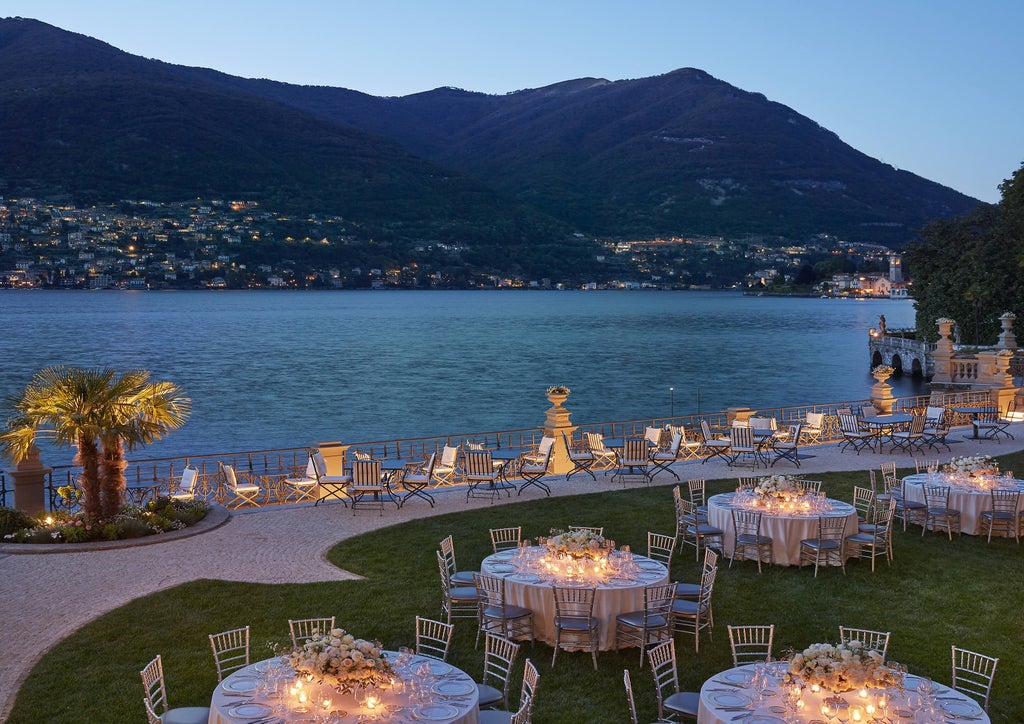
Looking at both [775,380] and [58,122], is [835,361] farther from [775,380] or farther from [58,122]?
[58,122]

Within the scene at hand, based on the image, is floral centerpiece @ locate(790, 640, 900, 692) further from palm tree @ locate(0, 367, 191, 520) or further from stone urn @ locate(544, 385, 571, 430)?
stone urn @ locate(544, 385, 571, 430)

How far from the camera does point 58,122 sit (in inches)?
7042

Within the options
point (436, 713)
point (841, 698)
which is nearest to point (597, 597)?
point (436, 713)

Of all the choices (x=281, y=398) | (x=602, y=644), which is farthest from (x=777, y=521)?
(x=281, y=398)

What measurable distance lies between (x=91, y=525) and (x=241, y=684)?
896 cm

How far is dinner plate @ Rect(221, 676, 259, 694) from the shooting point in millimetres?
6691

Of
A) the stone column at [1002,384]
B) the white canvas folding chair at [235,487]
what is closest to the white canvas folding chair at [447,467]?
the white canvas folding chair at [235,487]

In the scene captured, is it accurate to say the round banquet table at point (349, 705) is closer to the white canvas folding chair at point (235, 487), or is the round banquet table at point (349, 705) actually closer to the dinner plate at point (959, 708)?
the dinner plate at point (959, 708)

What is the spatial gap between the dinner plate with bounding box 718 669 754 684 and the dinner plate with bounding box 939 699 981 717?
129cm

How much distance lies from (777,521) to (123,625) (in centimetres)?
828

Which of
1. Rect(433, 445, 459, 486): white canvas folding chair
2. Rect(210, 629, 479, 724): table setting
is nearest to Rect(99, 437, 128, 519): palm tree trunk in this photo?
Rect(433, 445, 459, 486): white canvas folding chair

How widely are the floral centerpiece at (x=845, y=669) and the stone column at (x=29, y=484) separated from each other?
43.9 feet

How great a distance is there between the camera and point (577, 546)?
9.73m

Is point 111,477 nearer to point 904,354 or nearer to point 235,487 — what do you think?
point 235,487
